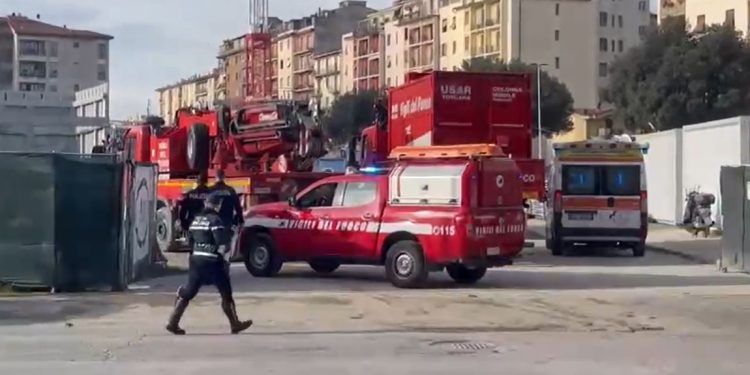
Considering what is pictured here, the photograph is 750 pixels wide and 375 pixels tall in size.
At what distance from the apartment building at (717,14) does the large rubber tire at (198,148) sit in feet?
160

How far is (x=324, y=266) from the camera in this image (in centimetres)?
2319

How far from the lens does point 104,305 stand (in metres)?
17.6

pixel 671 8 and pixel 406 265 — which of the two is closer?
pixel 406 265

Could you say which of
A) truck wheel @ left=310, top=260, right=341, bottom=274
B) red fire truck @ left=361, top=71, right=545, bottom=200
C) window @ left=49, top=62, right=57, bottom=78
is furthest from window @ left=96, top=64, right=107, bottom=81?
truck wheel @ left=310, top=260, right=341, bottom=274

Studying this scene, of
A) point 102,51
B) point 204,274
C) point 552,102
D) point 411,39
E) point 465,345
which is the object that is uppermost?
point 411,39

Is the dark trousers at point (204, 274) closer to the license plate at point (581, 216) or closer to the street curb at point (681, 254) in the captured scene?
the street curb at point (681, 254)

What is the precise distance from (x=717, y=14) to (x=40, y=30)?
4670 cm

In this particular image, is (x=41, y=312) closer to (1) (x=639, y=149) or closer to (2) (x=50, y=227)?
(2) (x=50, y=227)

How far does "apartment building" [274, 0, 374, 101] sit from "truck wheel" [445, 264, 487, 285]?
124 metres

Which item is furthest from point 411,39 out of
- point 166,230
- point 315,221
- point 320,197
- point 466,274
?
point 466,274

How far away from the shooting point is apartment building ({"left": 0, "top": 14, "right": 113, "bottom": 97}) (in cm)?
7219

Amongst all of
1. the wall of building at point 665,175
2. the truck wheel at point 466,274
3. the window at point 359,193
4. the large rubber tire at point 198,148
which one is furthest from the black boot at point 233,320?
the wall of building at point 665,175

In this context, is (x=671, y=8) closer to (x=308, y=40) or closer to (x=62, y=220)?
(x=308, y=40)

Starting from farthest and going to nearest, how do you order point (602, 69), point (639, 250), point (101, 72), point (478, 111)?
point (602, 69), point (101, 72), point (639, 250), point (478, 111)
